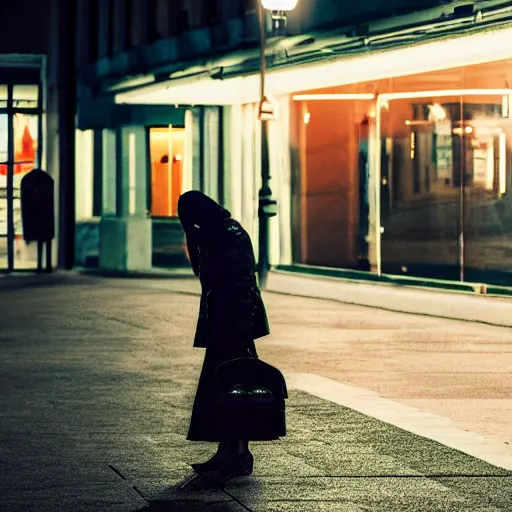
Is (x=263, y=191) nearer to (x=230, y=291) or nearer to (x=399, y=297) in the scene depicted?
(x=399, y=297)

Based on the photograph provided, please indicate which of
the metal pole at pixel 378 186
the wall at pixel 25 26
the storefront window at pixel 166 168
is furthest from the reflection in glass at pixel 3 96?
the metal pole at pixel 378 186

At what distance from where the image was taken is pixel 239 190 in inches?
1088

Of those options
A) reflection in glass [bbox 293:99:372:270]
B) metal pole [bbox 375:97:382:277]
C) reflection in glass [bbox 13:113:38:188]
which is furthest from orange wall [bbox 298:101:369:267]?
reflection in glass [bbox 13:113:38:188]

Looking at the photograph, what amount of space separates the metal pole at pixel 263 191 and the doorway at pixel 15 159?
7.29 m

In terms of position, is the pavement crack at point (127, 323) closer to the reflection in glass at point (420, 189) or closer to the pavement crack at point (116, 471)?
the reflection in glass at point (420, 189)

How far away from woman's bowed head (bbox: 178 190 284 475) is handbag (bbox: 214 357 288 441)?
6.0 inches

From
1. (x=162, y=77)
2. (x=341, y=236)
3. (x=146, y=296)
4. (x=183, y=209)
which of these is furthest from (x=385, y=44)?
(x=183, y=209)

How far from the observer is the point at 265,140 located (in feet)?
80.3

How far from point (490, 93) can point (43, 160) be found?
14.0m

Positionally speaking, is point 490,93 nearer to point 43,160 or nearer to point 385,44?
point 385,44

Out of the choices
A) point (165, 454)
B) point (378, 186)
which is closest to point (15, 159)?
point (378, 186)

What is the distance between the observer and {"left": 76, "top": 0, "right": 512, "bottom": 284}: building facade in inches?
776

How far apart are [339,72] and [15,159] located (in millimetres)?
10753

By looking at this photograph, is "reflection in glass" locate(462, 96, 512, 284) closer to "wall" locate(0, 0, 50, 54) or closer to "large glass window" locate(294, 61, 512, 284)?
"large glass window" locate(294, 61, 512, 284)
